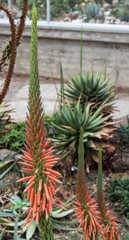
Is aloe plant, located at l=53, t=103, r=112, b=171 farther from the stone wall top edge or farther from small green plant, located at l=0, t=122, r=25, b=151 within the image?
the stone wall top edge

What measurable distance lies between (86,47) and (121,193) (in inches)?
194

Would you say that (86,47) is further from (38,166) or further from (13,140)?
(38,166)

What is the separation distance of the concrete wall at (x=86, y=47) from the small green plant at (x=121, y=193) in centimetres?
392

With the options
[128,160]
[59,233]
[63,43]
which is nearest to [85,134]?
[128,160]

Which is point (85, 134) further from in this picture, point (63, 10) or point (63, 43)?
point (63, 10)

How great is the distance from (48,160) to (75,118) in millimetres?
3056

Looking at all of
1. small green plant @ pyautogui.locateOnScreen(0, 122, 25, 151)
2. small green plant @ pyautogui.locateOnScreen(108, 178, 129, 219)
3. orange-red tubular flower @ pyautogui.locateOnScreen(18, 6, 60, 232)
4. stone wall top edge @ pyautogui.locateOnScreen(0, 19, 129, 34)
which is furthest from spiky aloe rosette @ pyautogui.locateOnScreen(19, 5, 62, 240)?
stone wall top edge @ pyautogui.locateOnScreen(0, 19, 129, 34)

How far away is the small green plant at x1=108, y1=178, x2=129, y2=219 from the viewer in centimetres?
347

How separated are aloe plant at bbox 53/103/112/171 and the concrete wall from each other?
3203mm

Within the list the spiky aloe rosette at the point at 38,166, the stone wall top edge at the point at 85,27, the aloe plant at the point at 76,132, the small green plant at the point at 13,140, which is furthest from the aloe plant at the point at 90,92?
the spiky aloe rosette at the point at 38,166

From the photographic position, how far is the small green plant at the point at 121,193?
3.47 m

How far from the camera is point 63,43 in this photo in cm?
794

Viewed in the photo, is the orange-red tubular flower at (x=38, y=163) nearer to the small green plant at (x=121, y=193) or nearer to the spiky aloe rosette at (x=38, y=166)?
the spiky aloe rosette at (x=38, y=166)

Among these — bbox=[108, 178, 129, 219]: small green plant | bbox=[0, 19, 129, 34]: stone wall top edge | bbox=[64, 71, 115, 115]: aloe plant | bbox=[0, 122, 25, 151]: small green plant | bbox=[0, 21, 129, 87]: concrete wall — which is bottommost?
bbox=[108, 178, 129, 219]: small green plant
